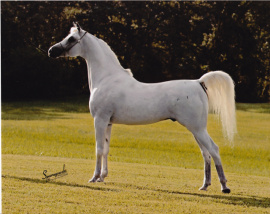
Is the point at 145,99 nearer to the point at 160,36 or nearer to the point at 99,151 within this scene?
the point at 99,151

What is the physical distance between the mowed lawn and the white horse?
0.66 meters

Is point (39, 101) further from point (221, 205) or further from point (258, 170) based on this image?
point (221, 205)

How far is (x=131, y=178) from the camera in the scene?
9984mm

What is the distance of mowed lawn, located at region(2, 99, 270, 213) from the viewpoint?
290 inches

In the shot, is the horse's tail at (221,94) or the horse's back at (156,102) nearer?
the horse's back at (156,102)

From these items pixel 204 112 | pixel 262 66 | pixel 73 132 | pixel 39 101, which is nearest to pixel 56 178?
pixel 204 112

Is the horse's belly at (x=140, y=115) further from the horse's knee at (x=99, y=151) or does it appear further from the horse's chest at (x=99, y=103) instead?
the horse's knee at (x=99, y=151)

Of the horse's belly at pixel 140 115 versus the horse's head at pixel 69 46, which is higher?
the horse's head at pixel 69 46

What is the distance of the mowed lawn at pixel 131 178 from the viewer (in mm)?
7359

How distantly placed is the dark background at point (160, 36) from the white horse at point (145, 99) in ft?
98.6

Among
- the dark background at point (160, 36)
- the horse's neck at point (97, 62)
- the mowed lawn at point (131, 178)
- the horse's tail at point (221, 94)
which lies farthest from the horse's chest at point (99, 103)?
the dark background at point (160, 36)

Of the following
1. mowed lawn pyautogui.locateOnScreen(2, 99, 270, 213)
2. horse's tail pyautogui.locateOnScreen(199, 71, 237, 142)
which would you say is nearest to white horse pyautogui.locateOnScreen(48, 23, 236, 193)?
horse's tail pyautogui.locateOnScreen(199, 71, 237, 142)

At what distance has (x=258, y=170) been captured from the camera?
15609 millimetres

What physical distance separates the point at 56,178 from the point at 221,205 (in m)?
3.24
